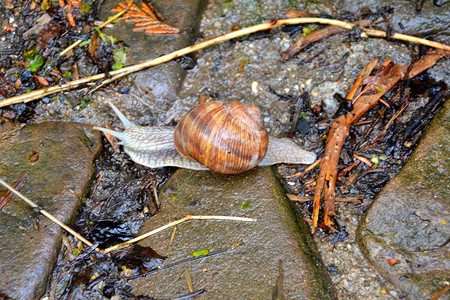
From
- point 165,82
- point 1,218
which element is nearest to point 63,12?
point 165,82

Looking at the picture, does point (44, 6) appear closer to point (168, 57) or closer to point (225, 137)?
point (168, 57)

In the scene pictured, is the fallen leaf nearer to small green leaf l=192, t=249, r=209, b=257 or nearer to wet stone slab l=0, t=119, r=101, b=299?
wet stone slab l=0, t=119, r=101, b=299

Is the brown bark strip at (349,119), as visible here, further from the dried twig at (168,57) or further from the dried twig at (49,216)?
the dried twig at (49,216)

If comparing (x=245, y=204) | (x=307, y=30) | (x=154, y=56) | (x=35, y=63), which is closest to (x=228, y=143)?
(x=245, y=204)

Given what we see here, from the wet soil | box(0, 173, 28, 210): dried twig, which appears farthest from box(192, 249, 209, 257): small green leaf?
box(0, 173, 28, 210): dried twig

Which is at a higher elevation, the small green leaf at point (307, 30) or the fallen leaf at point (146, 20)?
the small green leaf at point (307, 30)

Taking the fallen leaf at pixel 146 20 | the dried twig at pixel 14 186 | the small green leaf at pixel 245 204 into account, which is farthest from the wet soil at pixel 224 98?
the dried twig at pixel 14 186
